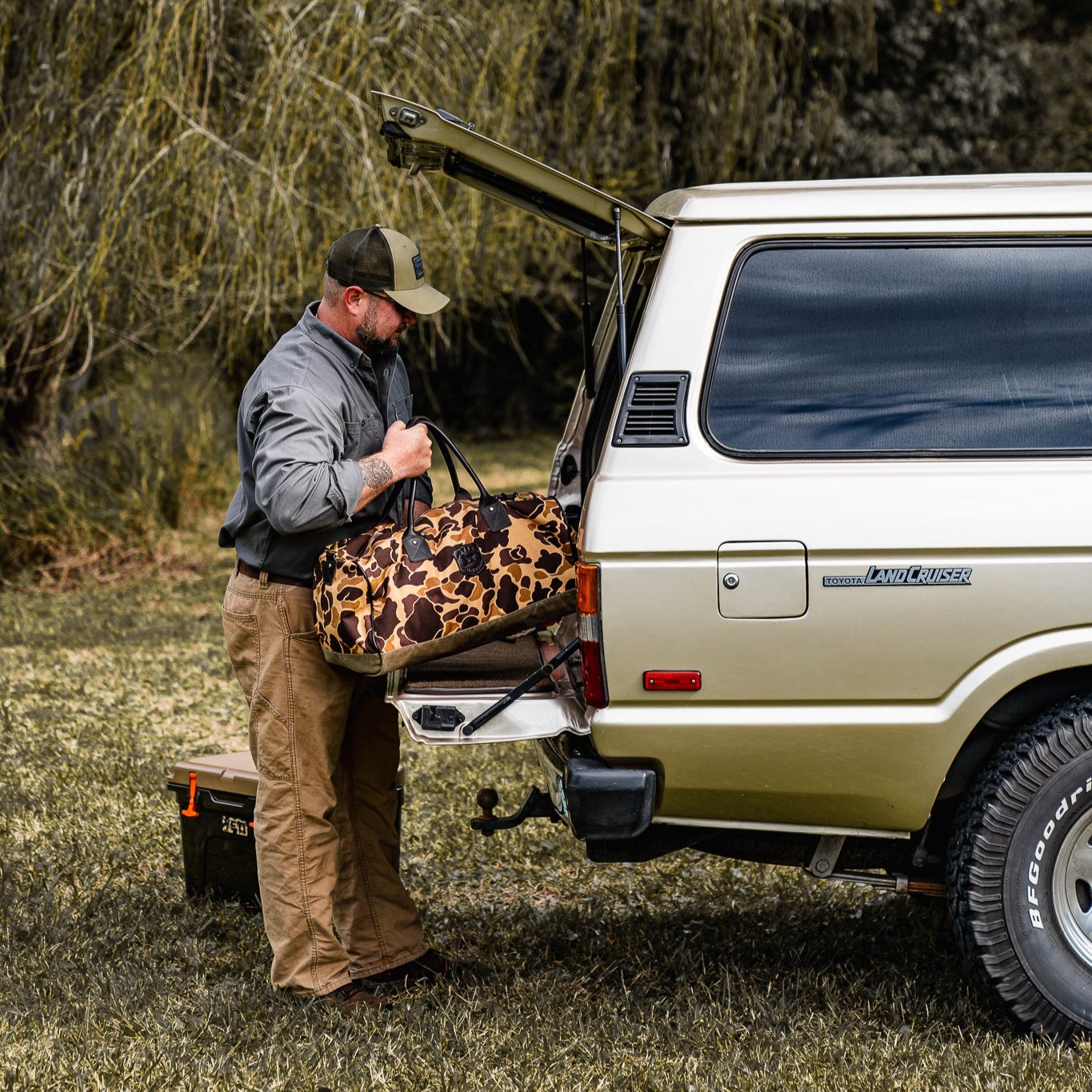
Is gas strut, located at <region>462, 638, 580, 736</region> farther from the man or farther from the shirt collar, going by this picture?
the shirt collar

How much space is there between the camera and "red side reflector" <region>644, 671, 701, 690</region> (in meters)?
3.42

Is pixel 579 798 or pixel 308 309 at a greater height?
pixel 308 309

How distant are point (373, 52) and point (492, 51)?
37.5 inches

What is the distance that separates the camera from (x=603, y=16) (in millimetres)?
10555

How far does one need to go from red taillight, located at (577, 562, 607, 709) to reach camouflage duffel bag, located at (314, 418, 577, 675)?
0.24m

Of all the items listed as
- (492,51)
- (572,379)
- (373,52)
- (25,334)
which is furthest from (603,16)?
(572,379)

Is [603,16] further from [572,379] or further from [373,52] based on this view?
[572,379]

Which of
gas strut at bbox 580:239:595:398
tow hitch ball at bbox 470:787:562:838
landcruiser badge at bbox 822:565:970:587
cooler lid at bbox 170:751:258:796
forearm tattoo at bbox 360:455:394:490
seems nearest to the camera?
landcruiser badge at bbox 822:565:970:587

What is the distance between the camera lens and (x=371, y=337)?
3.96 m

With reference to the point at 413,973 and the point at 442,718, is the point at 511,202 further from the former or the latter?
the point at 413,973

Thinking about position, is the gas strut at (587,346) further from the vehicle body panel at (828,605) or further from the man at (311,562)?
the vehicle body panel at (828,605)

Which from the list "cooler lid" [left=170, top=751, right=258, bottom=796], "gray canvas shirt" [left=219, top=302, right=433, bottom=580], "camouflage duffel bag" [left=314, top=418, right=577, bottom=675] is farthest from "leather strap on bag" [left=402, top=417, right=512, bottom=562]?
"cooler lid" [left=170, top=751, right=258, bottom=796]

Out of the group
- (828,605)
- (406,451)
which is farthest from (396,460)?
(828,605)

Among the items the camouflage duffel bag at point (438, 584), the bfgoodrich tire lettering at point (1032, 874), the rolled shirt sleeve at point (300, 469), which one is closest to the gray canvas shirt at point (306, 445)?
the rolled shirt sleeve at point (300, 469)
